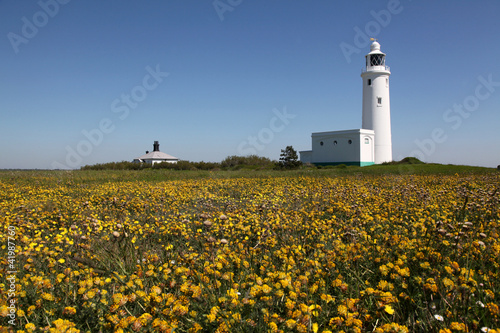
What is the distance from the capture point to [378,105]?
4372 cm

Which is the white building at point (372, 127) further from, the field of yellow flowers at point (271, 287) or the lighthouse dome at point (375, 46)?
the field of yellow flowers at point (271, 287)

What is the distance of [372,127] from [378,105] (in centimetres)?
293

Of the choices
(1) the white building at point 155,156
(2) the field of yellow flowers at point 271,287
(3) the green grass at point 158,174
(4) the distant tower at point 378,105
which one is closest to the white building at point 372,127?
(4) the distant tower at point 378,105

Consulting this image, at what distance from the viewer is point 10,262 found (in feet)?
9.91

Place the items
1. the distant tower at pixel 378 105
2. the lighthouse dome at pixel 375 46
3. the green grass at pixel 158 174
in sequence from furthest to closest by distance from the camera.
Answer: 1. the lighthouse dome at pixel 375 46
2. the distant tower at pixel 378 105
3. the green grass at pixel 158 174

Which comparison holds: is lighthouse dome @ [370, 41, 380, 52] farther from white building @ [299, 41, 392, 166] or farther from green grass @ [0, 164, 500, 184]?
green grass @ [0, 164, 500, 184]

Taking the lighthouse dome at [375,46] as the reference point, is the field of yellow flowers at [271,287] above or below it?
below

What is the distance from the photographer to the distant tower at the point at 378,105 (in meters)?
43.5

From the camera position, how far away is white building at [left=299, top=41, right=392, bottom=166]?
43.6 meters

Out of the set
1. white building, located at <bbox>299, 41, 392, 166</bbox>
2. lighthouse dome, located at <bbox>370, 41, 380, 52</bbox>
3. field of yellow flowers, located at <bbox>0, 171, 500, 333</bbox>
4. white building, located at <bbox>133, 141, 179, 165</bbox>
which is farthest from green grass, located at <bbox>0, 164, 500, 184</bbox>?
white building, located at <bbox>133, 141, 179, 165</bbox>

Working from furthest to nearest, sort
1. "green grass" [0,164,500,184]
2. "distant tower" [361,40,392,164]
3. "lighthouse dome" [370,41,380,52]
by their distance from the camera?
"lighthouse dome" [370,41,380,52]
"distant tower" [361,40,392,164]
"green grass" [0,164,500,184]

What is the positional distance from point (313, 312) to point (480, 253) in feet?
5.62

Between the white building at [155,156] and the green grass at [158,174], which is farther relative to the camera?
the white building at [155,156]

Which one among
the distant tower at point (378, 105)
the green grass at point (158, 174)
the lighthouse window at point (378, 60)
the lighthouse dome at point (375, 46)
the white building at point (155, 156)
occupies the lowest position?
the green grass at point (158, 174)
